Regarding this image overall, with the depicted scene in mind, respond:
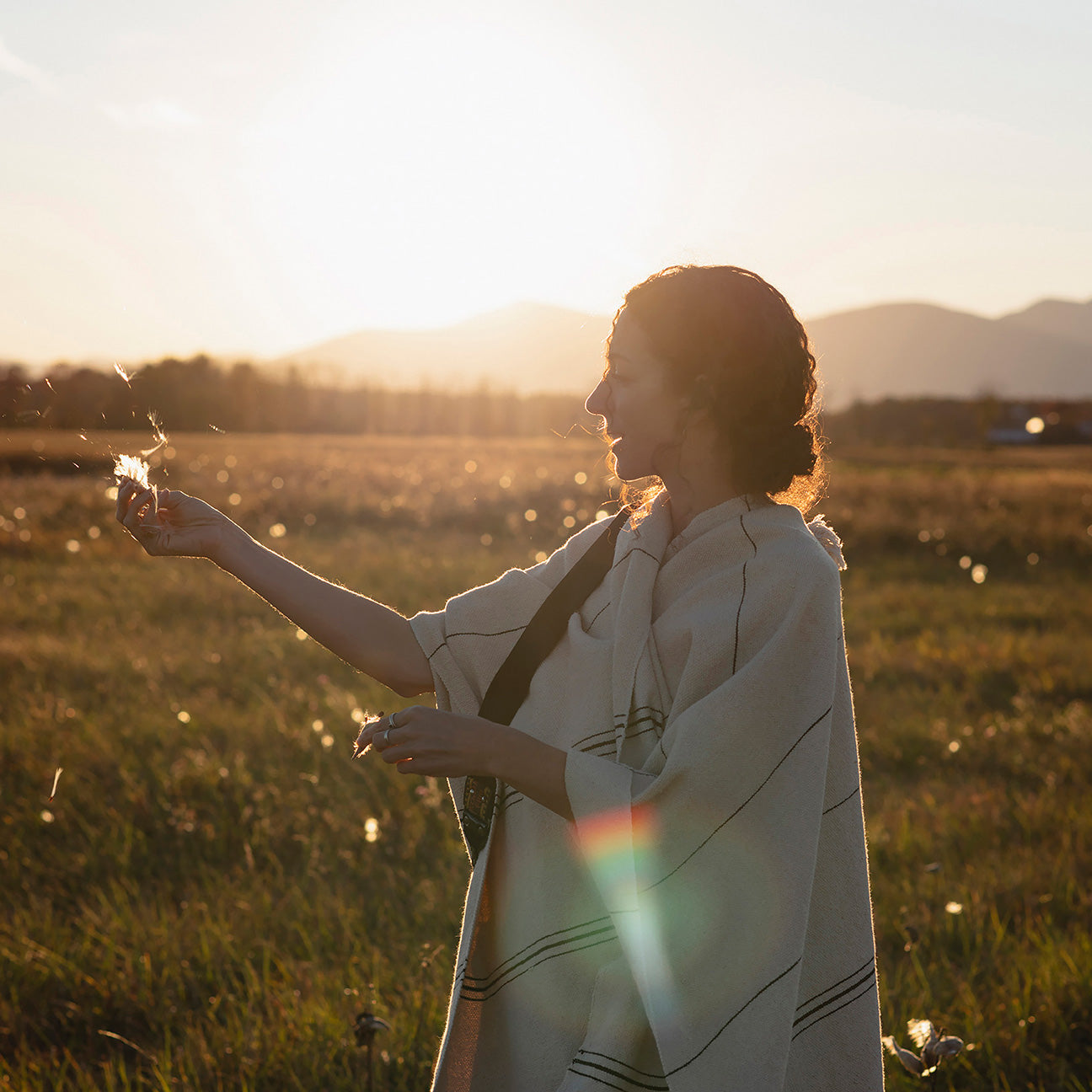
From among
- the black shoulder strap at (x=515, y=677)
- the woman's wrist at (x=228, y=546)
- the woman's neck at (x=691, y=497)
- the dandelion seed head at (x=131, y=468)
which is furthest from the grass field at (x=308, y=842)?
the woman's neck at (x=691, y=497)

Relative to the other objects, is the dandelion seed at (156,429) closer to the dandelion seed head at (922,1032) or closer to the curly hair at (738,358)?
the curly hair at (738,358)

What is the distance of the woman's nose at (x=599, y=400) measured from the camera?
2.08 m

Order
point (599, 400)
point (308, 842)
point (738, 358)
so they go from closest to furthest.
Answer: point (738, 358), point (599, 400), point (308, 842)

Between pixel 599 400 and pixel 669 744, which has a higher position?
pixel 599 400

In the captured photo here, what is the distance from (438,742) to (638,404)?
0.79 meters

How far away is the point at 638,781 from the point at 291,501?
1510 centimetres

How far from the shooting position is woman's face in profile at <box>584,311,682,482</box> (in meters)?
1.98

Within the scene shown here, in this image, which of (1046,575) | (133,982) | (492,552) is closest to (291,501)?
(492,552)

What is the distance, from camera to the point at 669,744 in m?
1.78

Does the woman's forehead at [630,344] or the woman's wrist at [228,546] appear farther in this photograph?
the woman's wrist at [228,546]

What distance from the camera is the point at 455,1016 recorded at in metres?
2.11

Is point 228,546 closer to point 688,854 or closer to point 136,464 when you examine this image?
point 136,464

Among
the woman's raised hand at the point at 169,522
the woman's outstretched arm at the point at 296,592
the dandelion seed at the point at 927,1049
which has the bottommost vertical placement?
the dandelion seed at the point at 927,1049

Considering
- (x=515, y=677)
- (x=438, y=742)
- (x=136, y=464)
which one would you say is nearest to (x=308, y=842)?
(x=515, y=677)
